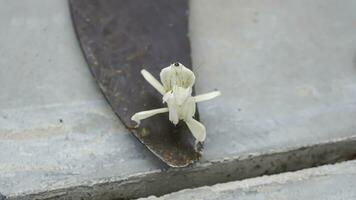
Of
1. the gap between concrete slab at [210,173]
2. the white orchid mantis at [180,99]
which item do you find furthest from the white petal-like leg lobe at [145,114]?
the gap between concrete slab at [210,173]

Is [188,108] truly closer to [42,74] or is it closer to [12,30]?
[42,74]

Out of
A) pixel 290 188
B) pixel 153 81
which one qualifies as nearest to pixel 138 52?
pixel 153 81

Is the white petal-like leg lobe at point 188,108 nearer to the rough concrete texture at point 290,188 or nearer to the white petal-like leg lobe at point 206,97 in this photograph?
the white petal-like leg lobe at point 206,97

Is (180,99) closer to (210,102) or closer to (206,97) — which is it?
(206,97)

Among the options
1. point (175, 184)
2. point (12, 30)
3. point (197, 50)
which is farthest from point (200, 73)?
point (12, 30)

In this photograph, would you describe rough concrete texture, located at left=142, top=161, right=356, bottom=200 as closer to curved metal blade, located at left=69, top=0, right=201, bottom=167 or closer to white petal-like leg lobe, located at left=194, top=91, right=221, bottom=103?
curved metal blade, located at left=69, top=0, right=201, bottom=167

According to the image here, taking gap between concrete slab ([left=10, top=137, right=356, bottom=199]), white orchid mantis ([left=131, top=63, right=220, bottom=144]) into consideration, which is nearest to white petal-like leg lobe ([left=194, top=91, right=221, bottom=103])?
white orchid mantis ([left=131, top=63, right=220, bottom=144])
